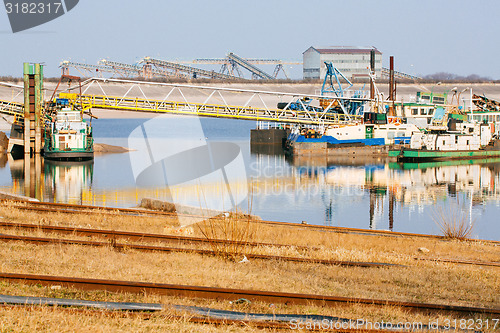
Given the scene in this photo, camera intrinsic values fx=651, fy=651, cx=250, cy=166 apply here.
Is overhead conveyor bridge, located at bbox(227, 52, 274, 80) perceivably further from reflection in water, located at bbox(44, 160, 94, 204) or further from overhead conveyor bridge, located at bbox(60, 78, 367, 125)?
reflection in water, located at bbox(44, 160, 94, 204)

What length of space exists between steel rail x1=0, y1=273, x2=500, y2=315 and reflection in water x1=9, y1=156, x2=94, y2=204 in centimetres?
1436

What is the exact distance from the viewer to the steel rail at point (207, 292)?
23.4ft

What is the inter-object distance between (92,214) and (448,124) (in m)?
37.9

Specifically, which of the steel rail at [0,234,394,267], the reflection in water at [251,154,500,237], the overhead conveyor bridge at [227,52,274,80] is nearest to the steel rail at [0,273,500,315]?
the steel rail at [0,234,394,267]

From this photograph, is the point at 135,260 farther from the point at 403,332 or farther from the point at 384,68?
the point at 384,68

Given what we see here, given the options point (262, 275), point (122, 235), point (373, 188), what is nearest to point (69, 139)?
point (373, 188)

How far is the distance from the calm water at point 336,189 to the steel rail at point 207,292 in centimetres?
642

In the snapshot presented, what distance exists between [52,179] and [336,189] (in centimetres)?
1269

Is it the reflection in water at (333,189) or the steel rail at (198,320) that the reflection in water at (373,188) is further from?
the steel rail at (198,320)

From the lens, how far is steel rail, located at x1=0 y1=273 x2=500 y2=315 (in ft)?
23.4

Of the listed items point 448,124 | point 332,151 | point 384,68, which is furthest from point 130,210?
point 384,68

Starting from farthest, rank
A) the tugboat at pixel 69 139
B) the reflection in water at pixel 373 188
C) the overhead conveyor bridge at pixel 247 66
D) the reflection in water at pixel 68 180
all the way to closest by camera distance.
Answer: the overhead conveyor bridge at pixel 247 66, the tugboat at pixel 69 139, the reflection in water at pixel 68 180, the reflection in water at pixel 373 188

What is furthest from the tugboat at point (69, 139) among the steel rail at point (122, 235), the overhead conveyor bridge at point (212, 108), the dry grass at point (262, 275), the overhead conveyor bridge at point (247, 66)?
the overhead conveyor bridge at point (247, 66)

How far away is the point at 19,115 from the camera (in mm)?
46125
